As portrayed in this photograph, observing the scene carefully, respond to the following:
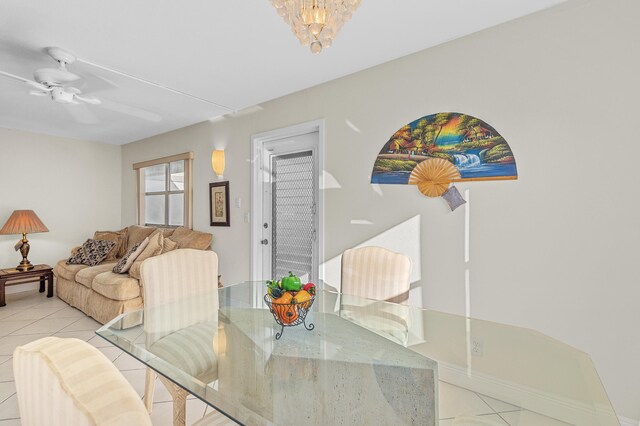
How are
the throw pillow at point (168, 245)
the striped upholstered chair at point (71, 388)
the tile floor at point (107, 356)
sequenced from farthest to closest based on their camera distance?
the throw pillow at point (168, 245), the tile floor at point (107, 356), the striped upholstered chair at point (71, 388)

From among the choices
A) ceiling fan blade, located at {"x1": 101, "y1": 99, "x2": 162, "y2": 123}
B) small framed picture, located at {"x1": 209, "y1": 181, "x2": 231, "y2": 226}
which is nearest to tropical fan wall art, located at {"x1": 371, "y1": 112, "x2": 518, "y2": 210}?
small framed picture, located at {"x1": 209, "y1": 181, "x2": 231, "y2": 226}

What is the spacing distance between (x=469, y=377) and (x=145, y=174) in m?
5.49

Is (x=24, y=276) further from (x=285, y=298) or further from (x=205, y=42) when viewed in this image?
(x=285, y=298)

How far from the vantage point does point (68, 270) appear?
4.00 metres

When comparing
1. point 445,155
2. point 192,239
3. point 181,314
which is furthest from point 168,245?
point 445,155

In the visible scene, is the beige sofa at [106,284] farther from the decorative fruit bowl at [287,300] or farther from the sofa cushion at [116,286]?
the decorative fruit bowl at [287,300]

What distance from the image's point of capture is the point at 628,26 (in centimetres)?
167

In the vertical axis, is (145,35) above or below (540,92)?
above

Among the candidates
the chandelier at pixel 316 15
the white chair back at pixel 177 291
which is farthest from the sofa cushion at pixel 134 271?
the chandelier at pixel 316 15

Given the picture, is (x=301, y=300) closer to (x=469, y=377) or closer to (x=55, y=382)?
(x=469, y=377)

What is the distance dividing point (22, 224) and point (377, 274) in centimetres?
486

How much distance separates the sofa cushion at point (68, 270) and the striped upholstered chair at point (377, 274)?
3710mm

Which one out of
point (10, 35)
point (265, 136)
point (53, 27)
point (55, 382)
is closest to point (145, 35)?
point (53, 27)

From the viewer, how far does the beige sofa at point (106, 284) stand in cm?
320
